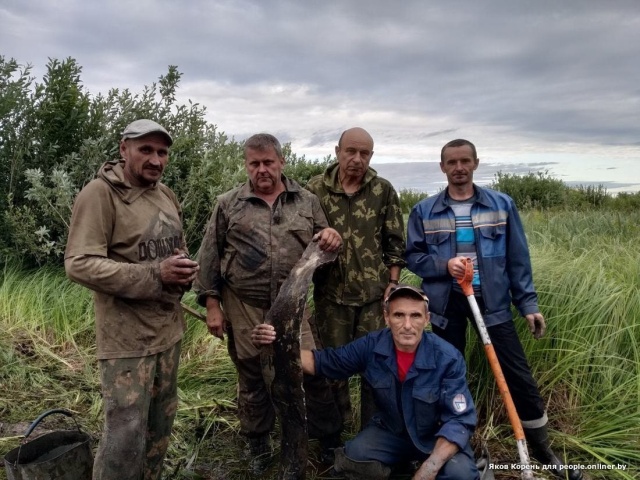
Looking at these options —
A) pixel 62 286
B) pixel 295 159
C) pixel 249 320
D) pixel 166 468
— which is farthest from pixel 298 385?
pixel 295 159

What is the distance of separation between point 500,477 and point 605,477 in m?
0.70

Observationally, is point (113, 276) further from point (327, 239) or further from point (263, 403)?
point (263, 403)

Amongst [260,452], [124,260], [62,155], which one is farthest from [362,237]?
[62,155]

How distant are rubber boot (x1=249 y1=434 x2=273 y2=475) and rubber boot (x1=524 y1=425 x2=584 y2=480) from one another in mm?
1818

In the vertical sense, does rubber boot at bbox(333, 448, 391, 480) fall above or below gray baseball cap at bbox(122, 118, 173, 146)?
below

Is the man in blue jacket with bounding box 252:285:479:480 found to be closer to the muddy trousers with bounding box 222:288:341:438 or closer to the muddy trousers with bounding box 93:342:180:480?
the muddy trousers with bounding box 222:288:341:438

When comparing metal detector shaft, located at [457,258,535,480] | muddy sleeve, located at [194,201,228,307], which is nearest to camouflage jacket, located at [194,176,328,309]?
muddy sleeve, located at [194,201,228,307]

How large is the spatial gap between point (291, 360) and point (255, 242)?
800 millimetres

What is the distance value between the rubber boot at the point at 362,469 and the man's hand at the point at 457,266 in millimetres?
1276

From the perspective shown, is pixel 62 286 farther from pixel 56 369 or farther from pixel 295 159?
pixel 295 159

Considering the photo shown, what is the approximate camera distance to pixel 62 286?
6.44 metres

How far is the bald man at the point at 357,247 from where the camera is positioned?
3629mm

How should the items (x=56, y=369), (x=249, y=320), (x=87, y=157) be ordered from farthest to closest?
(x=87, y=157) → (x=56, y=369) → (x=249, y=320)

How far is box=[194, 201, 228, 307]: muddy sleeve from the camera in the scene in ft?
11.4
